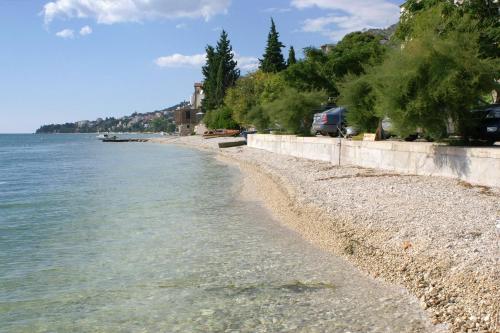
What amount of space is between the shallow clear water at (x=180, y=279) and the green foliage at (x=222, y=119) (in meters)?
65.3

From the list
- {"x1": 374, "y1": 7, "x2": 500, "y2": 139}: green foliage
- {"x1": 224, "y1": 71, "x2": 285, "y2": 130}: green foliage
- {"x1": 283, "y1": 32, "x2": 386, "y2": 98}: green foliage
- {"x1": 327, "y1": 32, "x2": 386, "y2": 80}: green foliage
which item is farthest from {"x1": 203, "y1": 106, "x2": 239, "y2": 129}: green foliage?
{"x1": 374, "y1": 7, "x2": 500, "y2": 139}: green foliage

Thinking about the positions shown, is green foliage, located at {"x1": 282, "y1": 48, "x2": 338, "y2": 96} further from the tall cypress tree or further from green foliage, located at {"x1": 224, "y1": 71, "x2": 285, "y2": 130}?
the tall cypress tree

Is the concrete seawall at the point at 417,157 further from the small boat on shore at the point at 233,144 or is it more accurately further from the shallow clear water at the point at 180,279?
the small boat on shore at the point at 233,144

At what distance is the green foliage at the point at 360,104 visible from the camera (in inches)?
837

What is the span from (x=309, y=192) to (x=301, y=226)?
407 centimetres

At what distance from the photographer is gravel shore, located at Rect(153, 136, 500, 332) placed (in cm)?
644

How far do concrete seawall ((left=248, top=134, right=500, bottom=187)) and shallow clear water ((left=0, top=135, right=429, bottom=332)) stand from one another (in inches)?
214

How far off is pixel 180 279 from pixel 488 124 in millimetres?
11642

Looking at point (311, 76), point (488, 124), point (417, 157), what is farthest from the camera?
point (311, 76)

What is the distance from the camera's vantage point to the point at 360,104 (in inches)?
859

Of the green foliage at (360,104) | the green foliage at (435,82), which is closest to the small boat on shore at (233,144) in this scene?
the green foliage at (360,104)

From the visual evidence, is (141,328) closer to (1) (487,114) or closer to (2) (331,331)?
(2) (331,331)

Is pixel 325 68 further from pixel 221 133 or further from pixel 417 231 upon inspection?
pixel 417 231

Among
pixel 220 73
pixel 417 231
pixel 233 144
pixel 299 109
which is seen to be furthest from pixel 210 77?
pixel 417 231
